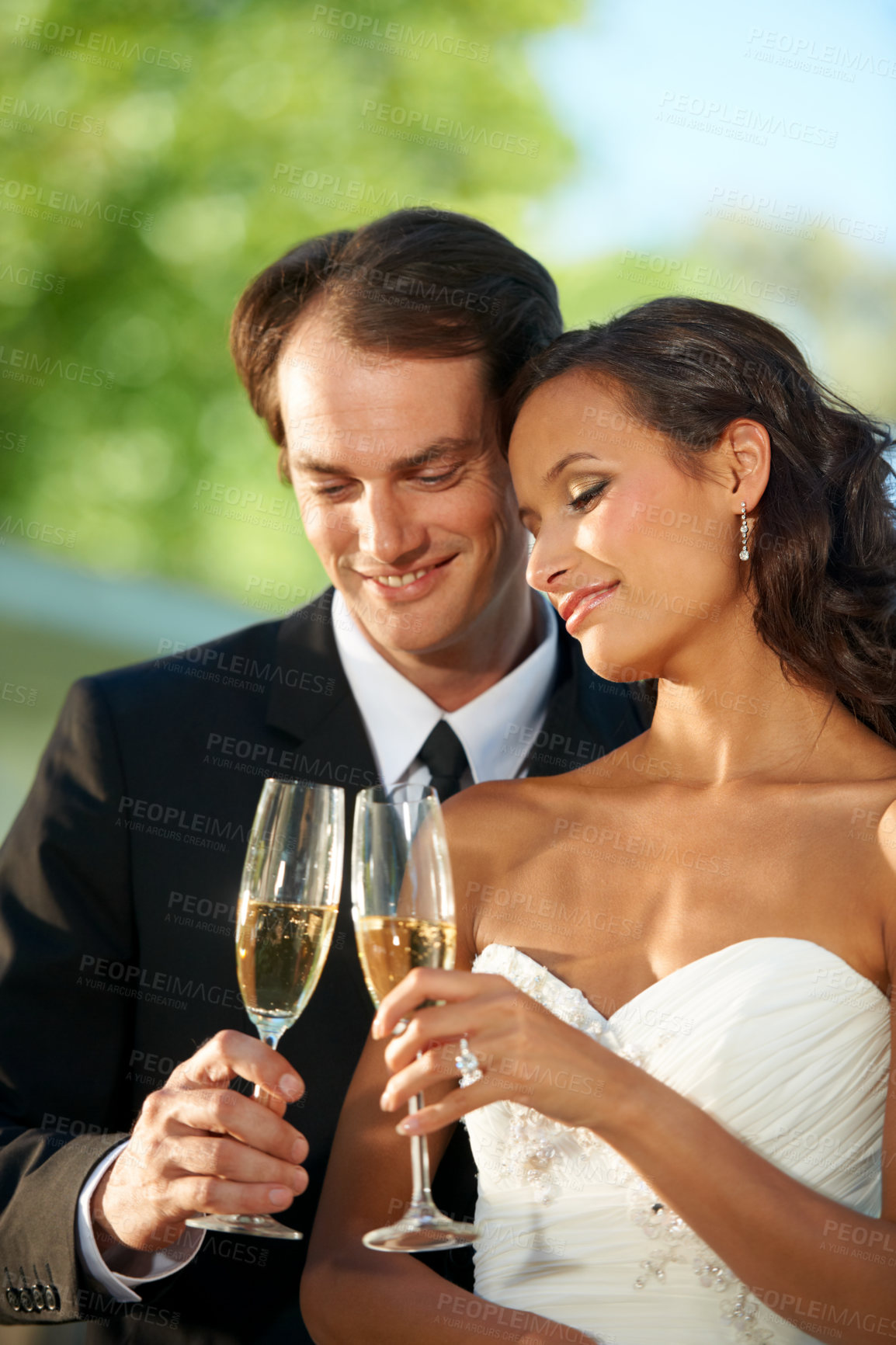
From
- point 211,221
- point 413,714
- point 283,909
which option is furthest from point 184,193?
point 283,909

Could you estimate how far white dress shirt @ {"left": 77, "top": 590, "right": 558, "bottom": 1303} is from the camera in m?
3.23

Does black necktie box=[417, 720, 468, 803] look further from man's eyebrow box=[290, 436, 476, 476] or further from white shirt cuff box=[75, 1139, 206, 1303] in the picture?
white shirt cuff box=[75, 1139, 206, 1303]

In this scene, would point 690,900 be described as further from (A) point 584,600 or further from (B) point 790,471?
(B) point 790,471

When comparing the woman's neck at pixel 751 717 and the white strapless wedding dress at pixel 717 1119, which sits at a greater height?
the woman's neck at pixel 751 717

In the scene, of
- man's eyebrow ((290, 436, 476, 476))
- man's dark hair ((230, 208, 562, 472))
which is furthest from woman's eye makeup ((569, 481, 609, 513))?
man's dark hair ((230, 208, 562, 472))

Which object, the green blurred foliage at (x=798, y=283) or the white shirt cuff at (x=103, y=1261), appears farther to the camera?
the green blurred foliage at (x=798, y=283)

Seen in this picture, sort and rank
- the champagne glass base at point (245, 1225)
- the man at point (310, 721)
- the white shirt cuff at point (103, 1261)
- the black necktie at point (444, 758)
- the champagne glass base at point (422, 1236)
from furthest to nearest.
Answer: the black necktie at point (444, 758), the man at point (310, 721), the white shirt cuff at point (103, 1261), the champagne glass base at point (245, 1225), the champagne glass base at point (422, 1236)

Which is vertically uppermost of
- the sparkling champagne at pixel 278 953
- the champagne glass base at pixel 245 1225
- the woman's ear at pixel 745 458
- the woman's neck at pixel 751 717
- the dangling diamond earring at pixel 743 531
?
the woman's ear at pixel 745 458

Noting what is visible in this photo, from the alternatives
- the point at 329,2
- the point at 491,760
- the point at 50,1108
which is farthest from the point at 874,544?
the point at 329,2

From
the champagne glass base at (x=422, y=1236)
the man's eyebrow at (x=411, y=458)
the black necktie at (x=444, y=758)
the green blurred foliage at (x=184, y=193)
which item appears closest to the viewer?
the champagne glass base at (x=422, y=1236)

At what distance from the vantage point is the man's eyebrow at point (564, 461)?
8.02 feet

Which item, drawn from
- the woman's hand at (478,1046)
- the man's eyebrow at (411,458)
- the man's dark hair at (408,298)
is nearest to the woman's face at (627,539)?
the man's eyebrow at (411,458)

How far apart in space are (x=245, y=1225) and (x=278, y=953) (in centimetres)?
40

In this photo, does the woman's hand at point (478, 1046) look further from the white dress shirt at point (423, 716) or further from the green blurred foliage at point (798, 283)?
the green blurred foliage at point (798, 283)
